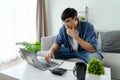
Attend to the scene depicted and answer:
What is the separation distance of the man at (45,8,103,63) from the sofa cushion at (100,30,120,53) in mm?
650

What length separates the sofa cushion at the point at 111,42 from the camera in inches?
79.5

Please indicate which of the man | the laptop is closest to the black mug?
the laptop

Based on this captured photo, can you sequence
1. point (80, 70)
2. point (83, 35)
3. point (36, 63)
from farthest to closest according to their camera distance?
point (83, 35) → point (36, 63) → point (80, 70)

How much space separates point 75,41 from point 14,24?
1.53m

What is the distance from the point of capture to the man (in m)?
1.40

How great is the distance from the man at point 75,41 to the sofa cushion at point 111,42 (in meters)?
0.65

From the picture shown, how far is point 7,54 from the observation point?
8.44ft

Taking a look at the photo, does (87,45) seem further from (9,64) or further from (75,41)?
(9,64)

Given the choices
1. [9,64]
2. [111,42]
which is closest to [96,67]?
[111,42]

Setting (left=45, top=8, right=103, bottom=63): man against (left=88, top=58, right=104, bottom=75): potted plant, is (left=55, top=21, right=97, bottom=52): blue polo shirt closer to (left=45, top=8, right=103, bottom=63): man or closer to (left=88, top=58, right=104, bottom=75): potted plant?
(left=45, top=8, right=103, bottom=63): man

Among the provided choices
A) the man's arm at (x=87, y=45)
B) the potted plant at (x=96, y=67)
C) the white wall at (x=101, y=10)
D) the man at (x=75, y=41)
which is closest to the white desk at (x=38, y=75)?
the potted plant at (x=96, y=67)

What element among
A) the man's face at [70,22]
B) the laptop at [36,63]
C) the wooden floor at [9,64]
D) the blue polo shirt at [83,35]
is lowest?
the wooden floor at [9,64]

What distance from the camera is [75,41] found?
1.59 metres

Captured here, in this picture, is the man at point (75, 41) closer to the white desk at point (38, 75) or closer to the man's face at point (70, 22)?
the man's face at point (70, 22)
